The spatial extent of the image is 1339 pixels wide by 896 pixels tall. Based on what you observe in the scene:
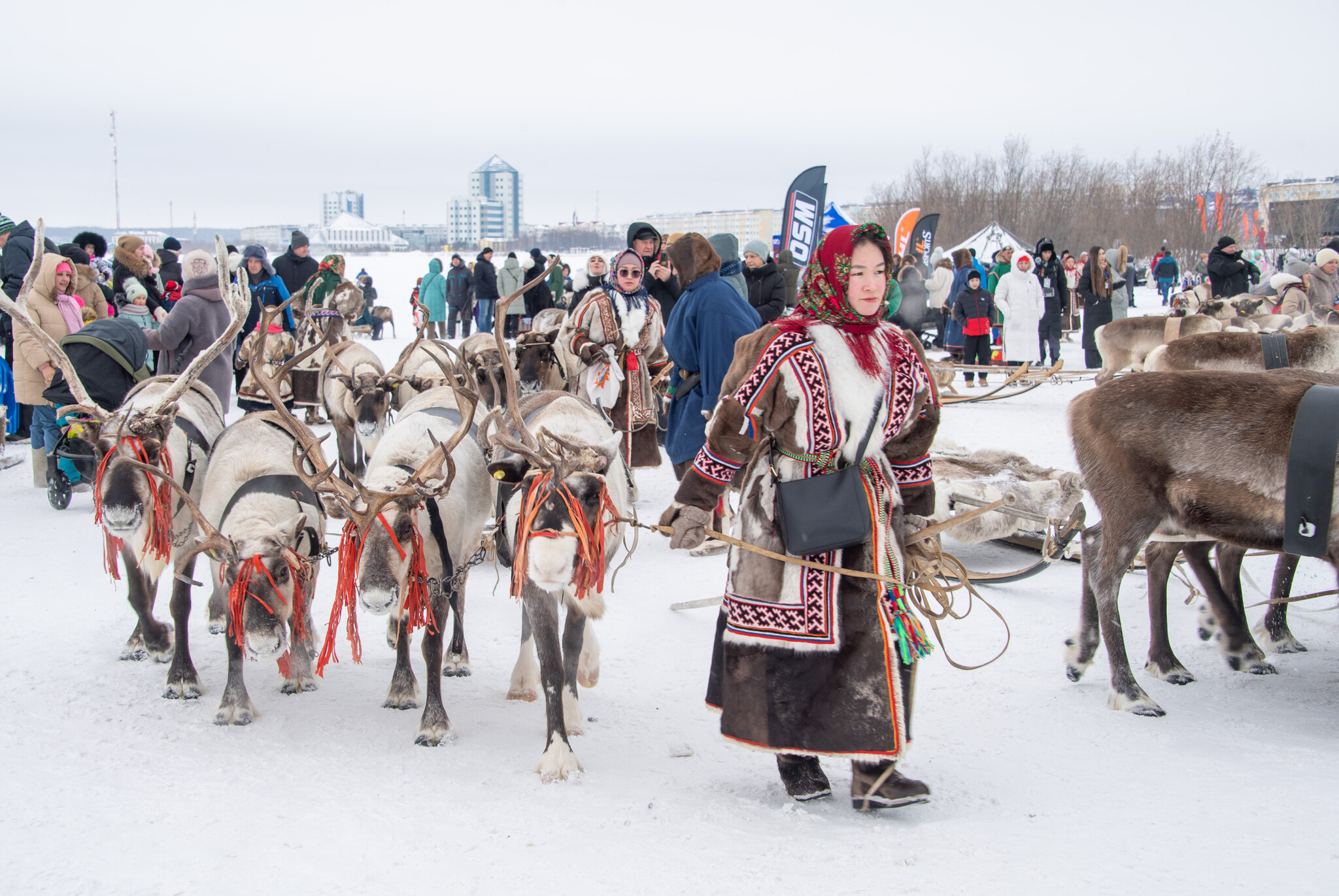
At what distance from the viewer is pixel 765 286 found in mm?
9523

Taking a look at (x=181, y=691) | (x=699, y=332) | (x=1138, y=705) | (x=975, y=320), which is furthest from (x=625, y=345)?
(x=975, y=320)

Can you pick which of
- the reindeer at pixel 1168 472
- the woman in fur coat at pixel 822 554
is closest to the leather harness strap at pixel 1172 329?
the reindeer at pixel 1168 472

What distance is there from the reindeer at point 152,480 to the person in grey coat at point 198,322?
1.93 metres

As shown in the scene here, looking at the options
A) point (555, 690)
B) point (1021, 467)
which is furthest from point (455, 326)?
point (555, 690)

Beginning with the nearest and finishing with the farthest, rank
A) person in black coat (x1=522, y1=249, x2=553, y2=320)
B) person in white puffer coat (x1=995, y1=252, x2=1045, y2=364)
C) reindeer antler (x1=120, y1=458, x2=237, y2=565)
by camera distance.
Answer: reindeer antler (x1=120, y1=458, x2=237, y2=565), person in white puffer coat (x1=995, y1=252, x2=1045, y2=364), person in black coat (x1=522, y1=249, x2=553, y2=320)

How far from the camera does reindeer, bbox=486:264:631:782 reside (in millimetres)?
3223

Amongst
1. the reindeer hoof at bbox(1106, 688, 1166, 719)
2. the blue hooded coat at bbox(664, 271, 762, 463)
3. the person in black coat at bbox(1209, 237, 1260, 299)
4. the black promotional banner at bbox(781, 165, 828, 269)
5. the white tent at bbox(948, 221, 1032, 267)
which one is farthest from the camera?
the white tent at bbox(948, 221, 1032, 267)

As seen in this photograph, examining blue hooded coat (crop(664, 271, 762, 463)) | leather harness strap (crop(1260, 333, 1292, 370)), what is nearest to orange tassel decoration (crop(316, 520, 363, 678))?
blue hooded coat (crop(664, 271, 762, 463))

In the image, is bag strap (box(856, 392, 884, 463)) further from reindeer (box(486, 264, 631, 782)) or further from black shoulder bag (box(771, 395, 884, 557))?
reindeer (box(486, 264, 631, 782))

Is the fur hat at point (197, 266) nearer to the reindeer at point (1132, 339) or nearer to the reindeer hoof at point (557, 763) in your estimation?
the reindeer hoof at point (557, 763)

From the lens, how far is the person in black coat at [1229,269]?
1310cm

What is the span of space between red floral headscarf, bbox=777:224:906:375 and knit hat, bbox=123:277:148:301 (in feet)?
24.4

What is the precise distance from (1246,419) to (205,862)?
3.89m

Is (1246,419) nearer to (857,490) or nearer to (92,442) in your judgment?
(857,490)
